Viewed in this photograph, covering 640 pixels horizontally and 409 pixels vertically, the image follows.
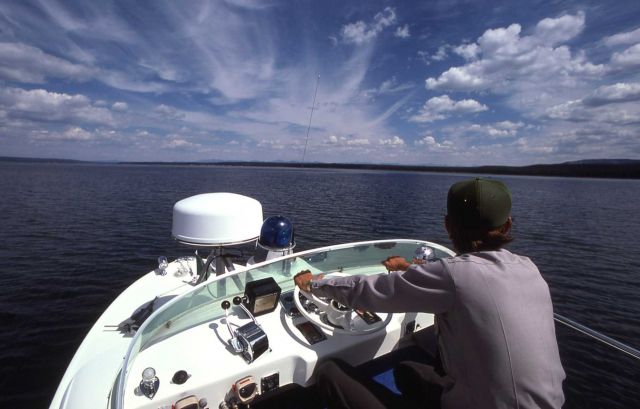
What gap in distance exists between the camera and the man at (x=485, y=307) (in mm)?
1442

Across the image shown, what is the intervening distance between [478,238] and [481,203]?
24 centimetres

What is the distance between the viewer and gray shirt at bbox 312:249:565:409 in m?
1.44

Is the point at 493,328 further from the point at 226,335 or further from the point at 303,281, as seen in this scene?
the point at 226,335

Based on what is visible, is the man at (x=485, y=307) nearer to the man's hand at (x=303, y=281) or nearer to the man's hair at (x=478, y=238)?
the man's hair at (x=478, y=238)

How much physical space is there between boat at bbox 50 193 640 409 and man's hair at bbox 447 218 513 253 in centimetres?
148

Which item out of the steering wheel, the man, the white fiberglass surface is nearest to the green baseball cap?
the man

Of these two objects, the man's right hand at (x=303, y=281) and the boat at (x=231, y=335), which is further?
the man's right hand at (x=303, y=281)

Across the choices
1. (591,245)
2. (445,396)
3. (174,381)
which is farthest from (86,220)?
(591,245)

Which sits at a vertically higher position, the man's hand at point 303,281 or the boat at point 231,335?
the man's hand at point 303,281

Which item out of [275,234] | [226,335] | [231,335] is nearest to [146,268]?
[275,234]

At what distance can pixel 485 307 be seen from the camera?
1.46 meters

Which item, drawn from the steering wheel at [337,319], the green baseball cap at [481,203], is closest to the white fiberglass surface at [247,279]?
the steering wheel at [337,319]

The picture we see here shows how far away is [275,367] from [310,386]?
1.54 ft

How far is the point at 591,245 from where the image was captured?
1892 centimetres
